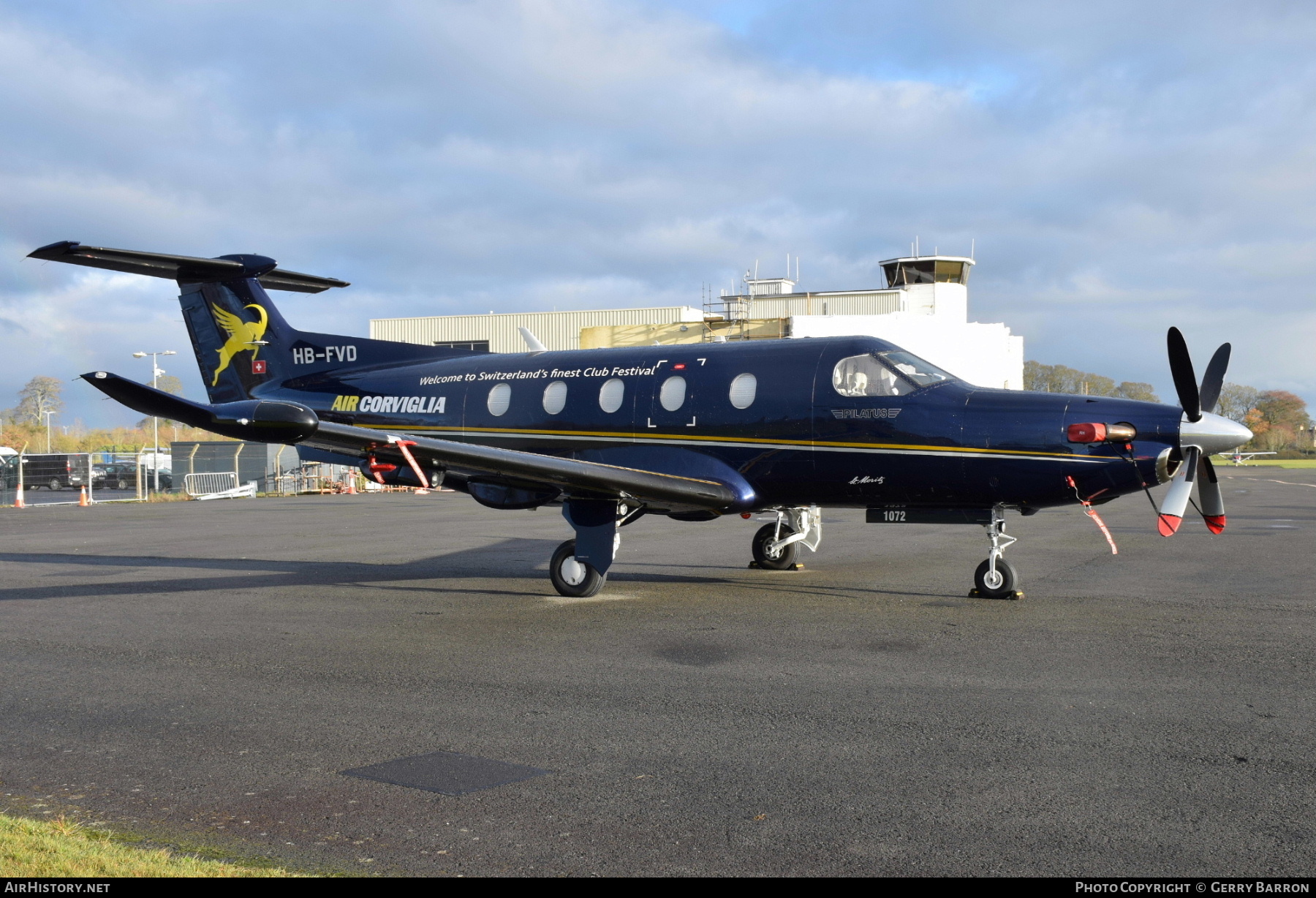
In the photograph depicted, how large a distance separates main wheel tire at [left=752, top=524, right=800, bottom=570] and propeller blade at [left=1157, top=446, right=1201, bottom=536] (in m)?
5.55

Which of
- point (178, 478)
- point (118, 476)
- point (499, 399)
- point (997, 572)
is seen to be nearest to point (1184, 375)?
point (997, 572)

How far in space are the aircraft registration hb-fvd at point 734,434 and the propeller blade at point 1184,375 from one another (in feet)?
0.07

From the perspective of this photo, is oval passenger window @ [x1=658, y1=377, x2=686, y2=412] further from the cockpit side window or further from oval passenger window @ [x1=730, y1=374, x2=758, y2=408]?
the cockpit side window

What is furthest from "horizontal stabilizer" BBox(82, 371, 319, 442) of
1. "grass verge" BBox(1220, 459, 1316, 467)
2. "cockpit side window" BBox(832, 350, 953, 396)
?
"grass verge" BBox(1220, 459, 1316, 467)

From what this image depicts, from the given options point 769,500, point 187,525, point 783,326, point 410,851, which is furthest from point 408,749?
point 783,326

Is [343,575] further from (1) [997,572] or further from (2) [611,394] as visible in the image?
(1) [997,572]

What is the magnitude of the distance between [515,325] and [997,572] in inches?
2169

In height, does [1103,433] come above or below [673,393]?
below

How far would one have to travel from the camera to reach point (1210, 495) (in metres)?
11.1

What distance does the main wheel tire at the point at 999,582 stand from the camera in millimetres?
11867

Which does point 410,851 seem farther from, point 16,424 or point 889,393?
point 16,424

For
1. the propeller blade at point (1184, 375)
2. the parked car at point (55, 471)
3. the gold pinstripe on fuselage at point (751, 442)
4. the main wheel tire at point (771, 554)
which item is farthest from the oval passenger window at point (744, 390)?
the parked car at point (55, 471)

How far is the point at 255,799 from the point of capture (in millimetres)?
5273
